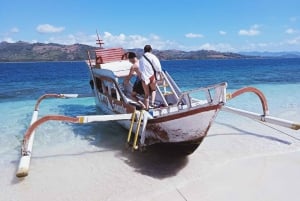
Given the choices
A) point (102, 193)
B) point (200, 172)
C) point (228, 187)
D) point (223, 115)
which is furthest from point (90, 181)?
point (223, 115)

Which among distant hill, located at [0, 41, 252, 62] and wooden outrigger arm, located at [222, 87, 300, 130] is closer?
wooden outrigger arm, located at [222, 87, 300, 130]

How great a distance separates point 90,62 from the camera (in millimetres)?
11859

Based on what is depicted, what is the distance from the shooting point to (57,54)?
147750mm

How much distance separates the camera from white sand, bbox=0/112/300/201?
5301 mm

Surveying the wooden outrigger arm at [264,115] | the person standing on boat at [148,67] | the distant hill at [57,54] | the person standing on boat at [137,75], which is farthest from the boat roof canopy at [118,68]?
the distant hill at [57,54]

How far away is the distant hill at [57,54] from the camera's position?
143 metres

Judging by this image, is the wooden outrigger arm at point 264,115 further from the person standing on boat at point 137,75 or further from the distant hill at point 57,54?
the distant hill at point 57,54

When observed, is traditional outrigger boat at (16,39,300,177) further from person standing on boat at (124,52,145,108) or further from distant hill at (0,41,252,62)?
distant hill at (0,41,252,62)

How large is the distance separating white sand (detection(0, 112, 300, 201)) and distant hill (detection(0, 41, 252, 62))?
12198 cm

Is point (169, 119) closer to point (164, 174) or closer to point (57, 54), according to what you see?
point (164, 174)

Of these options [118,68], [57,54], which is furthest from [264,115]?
[57,54]

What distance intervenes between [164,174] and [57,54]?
14964cm

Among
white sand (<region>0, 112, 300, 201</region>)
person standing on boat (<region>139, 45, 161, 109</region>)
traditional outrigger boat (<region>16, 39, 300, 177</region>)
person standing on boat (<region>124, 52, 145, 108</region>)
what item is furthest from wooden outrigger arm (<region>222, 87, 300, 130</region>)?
person standing on boat (<region>124, 52, 145, 108</region>)

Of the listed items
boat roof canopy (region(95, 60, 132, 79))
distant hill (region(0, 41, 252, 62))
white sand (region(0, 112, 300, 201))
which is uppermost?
boat roof canopy (region(95, 60, 132, 79))
